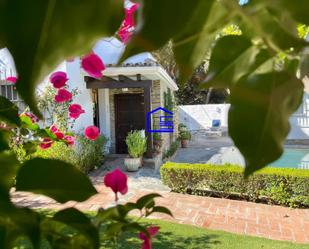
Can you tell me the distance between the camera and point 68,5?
0.23 m

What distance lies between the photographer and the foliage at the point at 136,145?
29.6 ft

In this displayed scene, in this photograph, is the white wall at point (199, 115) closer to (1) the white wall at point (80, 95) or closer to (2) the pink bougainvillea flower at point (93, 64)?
(1) the white wall at point (80, 95)

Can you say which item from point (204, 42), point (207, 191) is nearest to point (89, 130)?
point (204, 42)

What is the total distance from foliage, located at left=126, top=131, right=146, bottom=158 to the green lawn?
392 centimetres

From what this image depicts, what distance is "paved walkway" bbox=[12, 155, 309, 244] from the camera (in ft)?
17.1

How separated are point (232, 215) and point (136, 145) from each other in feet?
12.3

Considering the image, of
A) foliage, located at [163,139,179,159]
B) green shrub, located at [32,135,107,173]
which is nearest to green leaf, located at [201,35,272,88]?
green shrub, located at [32,135,107,173]

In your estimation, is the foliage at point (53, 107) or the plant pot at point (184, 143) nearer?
the foliage at point (53, 107)

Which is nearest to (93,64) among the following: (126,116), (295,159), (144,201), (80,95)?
(144,201)

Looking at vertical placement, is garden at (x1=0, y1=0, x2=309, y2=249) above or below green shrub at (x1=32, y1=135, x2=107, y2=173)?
above

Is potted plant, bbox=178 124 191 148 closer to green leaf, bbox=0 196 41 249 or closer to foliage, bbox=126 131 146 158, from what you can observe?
foliage, bbox=126 131 146 158

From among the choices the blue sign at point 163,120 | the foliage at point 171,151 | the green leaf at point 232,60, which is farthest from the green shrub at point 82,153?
the green leaf at point 232,60

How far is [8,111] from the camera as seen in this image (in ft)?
2.23

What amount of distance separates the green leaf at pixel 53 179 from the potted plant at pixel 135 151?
28.0 ft
